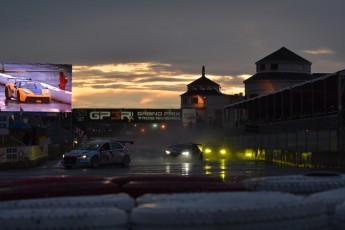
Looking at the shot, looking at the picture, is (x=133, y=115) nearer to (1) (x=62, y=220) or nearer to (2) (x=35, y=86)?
(2) (x=35, y=86)

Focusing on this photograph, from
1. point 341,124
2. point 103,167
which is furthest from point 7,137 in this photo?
point 341,124

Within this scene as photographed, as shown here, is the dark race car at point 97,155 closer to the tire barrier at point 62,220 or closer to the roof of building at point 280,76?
the tire barrier at point 62,220

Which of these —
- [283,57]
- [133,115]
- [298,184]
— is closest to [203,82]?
[283,57]

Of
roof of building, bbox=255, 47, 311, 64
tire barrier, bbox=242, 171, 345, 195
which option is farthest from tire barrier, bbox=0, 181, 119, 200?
roof of building, bbox=255, 47, 311, 64

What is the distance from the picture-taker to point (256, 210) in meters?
5.04

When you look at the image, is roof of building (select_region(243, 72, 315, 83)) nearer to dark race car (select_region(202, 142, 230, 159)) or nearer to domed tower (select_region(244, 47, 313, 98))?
domed tower (select_region(244, 47, 313, 98))

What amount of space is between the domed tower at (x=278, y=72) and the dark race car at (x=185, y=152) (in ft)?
187

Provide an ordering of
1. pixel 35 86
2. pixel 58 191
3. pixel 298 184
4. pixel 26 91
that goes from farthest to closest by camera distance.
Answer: pixel 35 86 < pixel 26 91 < pixel 298 184 < pixel 58 191

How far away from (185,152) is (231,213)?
144 feet

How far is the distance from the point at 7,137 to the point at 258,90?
5866 centimetres

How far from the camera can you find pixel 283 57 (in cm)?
10594

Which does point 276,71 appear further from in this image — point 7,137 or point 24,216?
point 24,216

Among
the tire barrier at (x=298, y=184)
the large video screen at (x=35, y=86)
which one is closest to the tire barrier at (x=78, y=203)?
the tire barrier at (x=298, y=184)

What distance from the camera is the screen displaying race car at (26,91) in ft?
222
